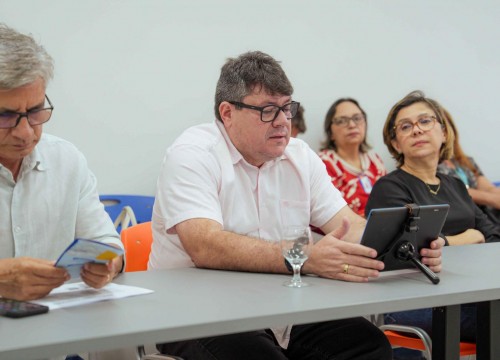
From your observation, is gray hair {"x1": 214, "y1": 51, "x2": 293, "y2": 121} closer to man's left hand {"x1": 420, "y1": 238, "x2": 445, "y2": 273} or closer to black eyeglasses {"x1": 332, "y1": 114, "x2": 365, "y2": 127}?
man's left hand {"x1": 420, "y1": 238, "x2": 445, "y2": 273}

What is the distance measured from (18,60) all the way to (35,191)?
1.37 ft

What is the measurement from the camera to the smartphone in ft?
4.67

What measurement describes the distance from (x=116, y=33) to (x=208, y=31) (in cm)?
60

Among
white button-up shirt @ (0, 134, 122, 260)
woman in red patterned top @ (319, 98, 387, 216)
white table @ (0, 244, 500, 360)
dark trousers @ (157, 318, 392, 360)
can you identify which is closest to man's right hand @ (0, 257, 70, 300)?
white table @ (0, 244, 500, 360)

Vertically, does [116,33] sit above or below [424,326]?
above

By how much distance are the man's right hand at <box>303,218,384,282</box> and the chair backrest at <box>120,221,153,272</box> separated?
2.58 feet

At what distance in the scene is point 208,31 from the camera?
13.6 feet

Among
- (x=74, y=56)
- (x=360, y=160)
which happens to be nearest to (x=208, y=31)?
(x=74, y=56)

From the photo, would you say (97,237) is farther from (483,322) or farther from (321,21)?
(321,21)

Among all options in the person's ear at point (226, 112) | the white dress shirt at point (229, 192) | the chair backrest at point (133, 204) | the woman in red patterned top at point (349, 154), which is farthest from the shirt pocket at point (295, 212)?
the woman in red patterned top at point (349, 154)

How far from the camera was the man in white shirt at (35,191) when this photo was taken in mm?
1579

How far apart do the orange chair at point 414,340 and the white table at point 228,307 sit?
0.27 metres

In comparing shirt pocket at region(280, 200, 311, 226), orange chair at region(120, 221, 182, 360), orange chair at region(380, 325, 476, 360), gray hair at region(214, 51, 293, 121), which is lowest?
orange chair at region(380, 325, 476, 360)

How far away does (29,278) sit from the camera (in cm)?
155
